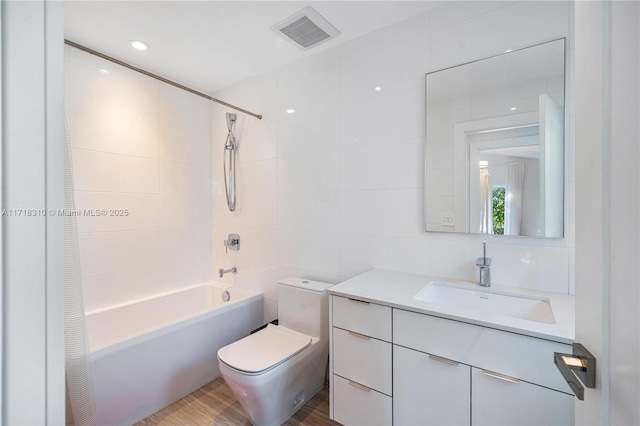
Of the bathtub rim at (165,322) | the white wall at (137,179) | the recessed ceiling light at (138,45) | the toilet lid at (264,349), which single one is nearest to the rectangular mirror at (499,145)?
the toilet lid at (264,349)

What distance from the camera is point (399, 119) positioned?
6.15ft

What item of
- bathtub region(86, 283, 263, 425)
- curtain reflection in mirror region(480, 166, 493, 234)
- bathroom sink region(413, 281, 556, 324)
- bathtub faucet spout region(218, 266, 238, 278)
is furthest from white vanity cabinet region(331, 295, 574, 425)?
bathtub faucet spout region(218, 266, 238, 278)

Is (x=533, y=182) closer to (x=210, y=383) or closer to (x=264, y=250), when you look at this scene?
(x=264, y=250)

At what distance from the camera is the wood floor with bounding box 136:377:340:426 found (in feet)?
5.70

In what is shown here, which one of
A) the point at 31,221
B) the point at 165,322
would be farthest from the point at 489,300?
the point at 165,322

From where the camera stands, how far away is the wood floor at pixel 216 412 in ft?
5.70

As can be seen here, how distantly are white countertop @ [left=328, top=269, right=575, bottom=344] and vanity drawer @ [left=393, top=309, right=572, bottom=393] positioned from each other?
0.03 metres

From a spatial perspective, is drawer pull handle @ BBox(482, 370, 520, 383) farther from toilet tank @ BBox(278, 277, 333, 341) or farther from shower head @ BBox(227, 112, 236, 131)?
shower head @ BBox(227, 112, 236, 131)

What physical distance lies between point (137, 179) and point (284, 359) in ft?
6.11

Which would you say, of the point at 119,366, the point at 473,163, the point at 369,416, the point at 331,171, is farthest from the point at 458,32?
the point at 119,366

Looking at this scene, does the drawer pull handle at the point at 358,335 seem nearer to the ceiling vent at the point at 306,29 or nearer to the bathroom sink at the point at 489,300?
the bathroom sink at the point at 489,300

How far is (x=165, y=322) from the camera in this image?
2.11m

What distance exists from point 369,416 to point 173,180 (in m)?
2.37

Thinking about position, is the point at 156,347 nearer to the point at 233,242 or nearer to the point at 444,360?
the point at 233,242
